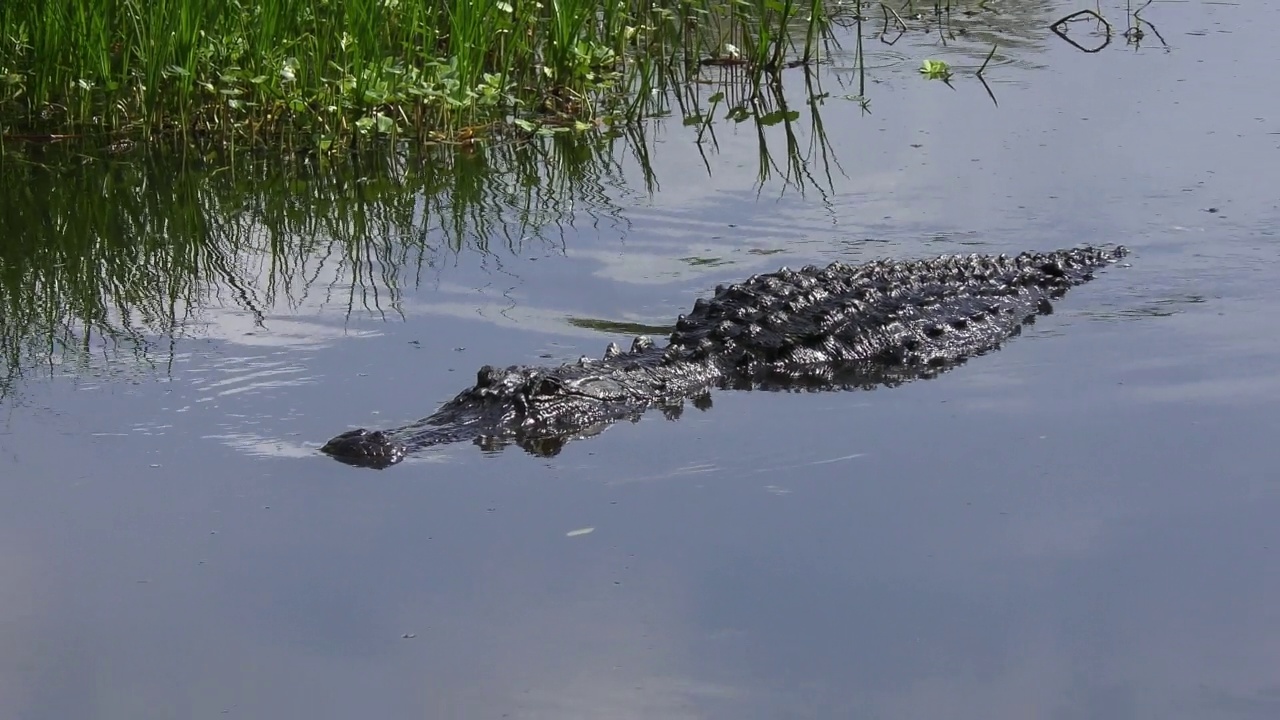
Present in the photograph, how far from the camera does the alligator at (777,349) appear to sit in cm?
573

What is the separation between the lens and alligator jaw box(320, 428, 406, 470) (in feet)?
17.4

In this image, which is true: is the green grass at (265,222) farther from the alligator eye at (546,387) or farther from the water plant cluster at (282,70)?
the alligator eye at (546,387)

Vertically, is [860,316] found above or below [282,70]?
below

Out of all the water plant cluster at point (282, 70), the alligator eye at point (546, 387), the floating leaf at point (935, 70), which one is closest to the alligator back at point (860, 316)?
the alligator eye at point (546, 387)

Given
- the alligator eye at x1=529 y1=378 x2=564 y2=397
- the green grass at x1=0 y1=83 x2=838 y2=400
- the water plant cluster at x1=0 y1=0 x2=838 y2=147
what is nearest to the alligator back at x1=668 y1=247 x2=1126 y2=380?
the alligator eye at x1=529 y1=378 x2=564 y2=397

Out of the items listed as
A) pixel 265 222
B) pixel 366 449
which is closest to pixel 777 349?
pixel 366 449

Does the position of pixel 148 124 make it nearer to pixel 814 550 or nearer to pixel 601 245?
pixel 601 245

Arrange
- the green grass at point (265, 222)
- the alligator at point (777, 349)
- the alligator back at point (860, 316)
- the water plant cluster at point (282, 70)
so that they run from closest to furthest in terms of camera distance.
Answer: the alligator at point (777, 349), the alligator back at point (860, 316), the green grass at point (265, 222), the water plant cluster at point (282, 70)

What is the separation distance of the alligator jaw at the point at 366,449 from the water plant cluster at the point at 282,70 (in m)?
4.17

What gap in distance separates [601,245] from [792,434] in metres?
2.50

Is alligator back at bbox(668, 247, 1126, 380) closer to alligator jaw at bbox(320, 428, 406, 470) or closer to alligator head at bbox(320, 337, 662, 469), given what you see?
alligator head at bbox(320, 337, 662, 469)

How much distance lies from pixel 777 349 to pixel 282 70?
12.7 feet

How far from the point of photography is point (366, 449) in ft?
17.4

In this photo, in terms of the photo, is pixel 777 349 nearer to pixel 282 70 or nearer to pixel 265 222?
pixel 265 222
